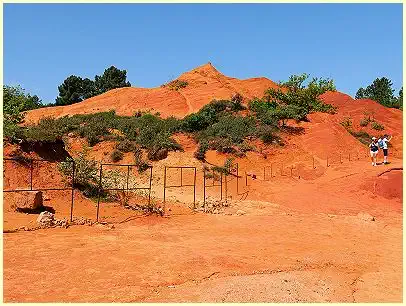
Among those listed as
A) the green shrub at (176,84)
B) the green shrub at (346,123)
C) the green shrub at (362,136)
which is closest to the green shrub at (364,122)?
the green shrub at (346,123)

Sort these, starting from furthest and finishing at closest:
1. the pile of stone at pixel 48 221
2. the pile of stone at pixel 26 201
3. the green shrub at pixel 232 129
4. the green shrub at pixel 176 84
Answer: the green shrub at pixel 176 84 < the green shrub at pixel 232 129 < the pile of stone at pixel 26 201 < the pile of stone at pixel 48 221

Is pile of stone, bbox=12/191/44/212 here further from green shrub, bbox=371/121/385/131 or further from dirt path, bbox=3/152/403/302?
green shrub, bbox=371/121/385/131

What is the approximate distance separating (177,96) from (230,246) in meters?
36.5

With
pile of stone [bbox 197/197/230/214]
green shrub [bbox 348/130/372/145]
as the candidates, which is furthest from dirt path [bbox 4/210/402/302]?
green shrub [bbox 348/130/372/145]

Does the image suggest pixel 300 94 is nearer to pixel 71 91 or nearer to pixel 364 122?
pixel 364 122

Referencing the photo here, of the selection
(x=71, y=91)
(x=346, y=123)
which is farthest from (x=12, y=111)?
(x=71, y=91)

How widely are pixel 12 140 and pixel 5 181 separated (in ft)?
7.32

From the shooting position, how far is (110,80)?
2618 inches

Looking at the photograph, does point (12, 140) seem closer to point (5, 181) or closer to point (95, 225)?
point (5, 181)

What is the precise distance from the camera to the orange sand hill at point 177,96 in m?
43.0

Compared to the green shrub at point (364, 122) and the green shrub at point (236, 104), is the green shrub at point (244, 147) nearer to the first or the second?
Result: the green shrub at point (236, 104)

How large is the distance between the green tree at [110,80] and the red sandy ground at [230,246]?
4598cm

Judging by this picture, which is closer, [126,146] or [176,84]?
[126,146]

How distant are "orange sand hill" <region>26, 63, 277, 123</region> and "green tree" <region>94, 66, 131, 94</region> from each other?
1362cm
